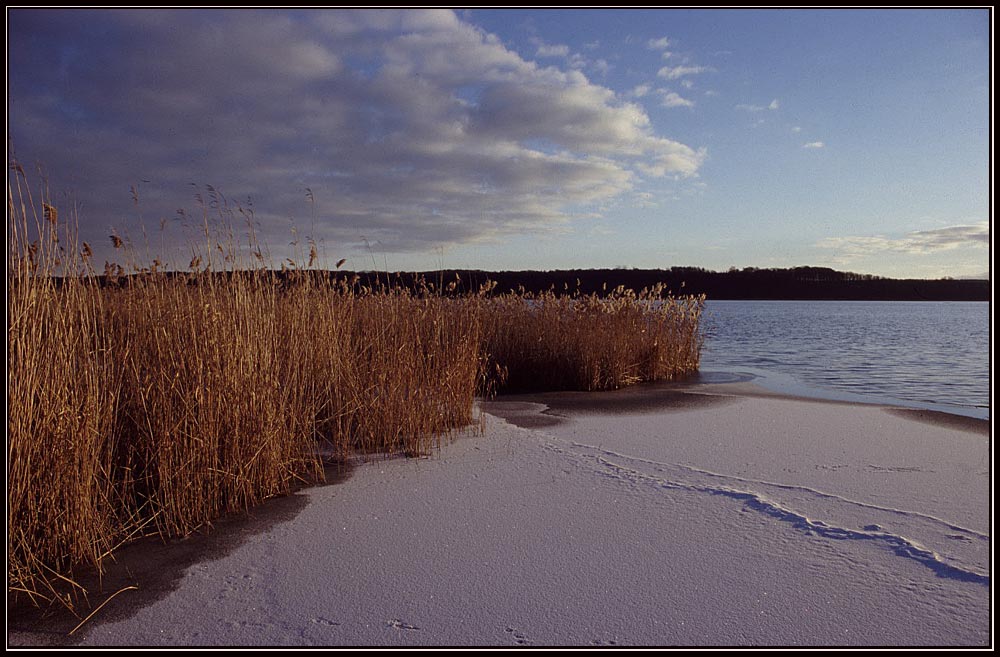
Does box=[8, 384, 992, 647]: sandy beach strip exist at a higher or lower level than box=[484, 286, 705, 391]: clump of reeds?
lower

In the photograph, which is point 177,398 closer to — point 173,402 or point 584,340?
point 173,402

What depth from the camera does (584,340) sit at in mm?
8344

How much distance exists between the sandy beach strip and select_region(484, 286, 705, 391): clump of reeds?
384 centimetres

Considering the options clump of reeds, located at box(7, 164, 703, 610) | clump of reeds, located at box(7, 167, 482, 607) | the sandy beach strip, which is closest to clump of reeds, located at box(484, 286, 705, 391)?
clump of reeds, located at box(7, 164, 703, 610)

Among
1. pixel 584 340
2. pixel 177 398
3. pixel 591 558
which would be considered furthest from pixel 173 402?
pixel 584 340

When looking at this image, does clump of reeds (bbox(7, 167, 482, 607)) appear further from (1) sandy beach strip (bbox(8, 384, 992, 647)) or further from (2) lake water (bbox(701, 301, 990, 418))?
(2) lake water (bbox(701, 301, 990, 418))

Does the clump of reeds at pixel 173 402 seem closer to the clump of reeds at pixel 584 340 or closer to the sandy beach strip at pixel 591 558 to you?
the sandy beach strip at pixel 591 558

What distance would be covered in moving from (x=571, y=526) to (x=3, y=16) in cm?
325

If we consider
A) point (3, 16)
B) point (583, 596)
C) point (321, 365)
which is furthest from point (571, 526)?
point (3, 16)

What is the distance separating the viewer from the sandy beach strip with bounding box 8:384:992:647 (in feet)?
7.08

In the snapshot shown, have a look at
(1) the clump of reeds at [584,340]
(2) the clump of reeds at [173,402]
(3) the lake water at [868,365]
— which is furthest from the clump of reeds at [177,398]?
(3) the lake water at [868,365]

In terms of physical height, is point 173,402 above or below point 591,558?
above

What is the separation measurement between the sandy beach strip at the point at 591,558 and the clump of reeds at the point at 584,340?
384 centimetres

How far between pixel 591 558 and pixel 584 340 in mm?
5752
